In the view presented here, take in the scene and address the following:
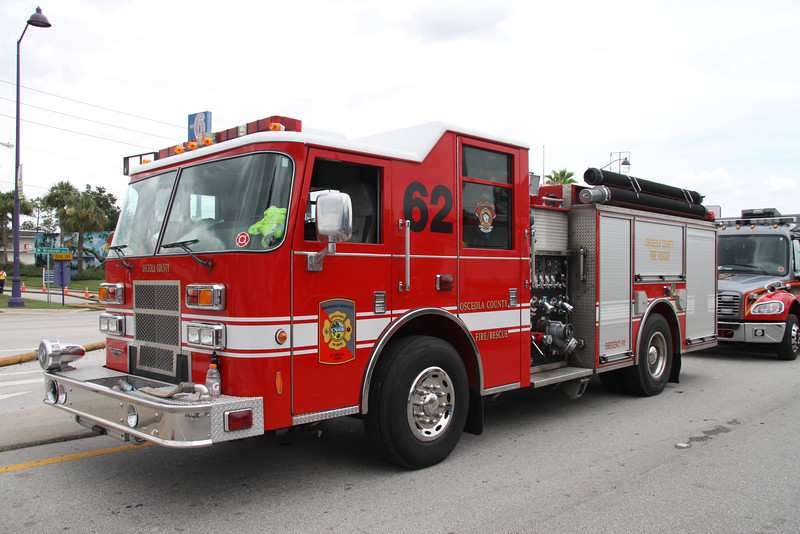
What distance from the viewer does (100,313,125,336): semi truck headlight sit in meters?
5.09

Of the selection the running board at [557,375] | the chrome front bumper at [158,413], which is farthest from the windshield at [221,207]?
the running board at [557,375]

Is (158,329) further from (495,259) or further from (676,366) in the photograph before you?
(676,366)

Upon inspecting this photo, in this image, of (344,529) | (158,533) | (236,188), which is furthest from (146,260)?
(344,529)

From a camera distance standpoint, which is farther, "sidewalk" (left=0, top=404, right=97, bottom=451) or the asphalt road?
"sidewalk" (left=0, top=404, right=97, bottom=451)

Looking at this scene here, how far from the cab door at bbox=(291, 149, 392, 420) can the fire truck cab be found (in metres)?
7.68

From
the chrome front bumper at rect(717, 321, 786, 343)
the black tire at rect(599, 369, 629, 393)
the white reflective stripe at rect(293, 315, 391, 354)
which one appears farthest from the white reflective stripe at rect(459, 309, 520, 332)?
the chrome front bumper at rect(717, 321, 786, 343)

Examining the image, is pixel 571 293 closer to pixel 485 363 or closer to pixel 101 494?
pixel 485 363

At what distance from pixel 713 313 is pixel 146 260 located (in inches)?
320

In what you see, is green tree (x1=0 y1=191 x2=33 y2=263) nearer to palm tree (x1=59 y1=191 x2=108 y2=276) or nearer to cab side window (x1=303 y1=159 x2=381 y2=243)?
palm tree (x1=59 y1=191 x2=108 y2=276)

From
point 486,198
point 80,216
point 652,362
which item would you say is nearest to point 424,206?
point 486,198

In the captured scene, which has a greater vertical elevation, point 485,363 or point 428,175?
point 428,175

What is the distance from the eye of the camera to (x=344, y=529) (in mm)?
3812

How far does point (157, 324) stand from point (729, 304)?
33.6 feet

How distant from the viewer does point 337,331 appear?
438 cm
